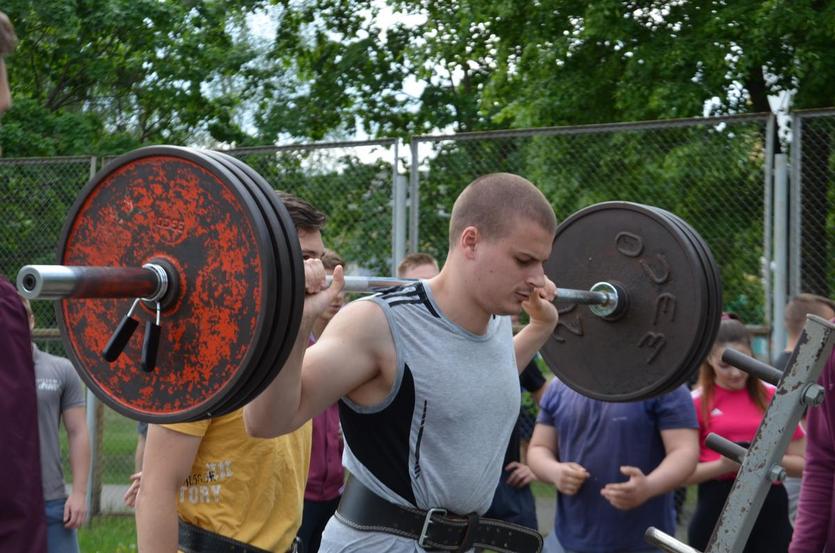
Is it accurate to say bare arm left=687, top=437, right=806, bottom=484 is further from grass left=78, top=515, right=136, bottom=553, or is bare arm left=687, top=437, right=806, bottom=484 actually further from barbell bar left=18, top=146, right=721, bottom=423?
grass left=78, top=515, right=136, bottom=553

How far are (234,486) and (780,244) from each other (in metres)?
3.76

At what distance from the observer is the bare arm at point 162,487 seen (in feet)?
8.89

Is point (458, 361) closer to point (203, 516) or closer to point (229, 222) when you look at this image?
point (203, 516)

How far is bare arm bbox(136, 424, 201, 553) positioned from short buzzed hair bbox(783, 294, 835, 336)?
361 cm

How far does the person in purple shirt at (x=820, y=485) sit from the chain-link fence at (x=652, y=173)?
9.50 ft

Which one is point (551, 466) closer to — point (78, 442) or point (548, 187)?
point (78, 442)

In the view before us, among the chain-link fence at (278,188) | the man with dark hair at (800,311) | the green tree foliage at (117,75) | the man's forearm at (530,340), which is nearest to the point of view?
the man's forearm at (530,340)

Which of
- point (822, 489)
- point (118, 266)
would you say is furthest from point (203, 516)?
point (822, 489)

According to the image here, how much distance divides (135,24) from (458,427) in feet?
34.4

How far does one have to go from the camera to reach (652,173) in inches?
281

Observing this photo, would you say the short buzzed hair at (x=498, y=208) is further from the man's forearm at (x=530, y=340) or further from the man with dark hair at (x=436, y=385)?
the man's forearm at (x=530, y=340)

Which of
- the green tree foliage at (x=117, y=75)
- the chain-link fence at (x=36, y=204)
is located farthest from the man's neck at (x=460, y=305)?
the green tree foliage at (x=117, y=75)

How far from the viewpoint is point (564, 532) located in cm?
471

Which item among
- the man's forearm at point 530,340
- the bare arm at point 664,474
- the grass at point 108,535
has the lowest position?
the grass at point 108,535
